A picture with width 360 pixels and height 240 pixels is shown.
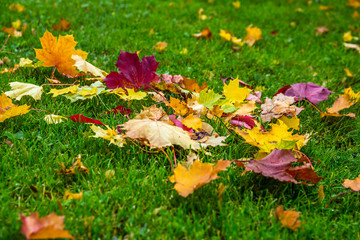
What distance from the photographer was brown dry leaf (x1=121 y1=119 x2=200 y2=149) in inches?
49.0

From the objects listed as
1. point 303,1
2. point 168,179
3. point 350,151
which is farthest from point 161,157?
point 303,1

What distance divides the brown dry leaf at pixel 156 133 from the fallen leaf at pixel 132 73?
0.51m

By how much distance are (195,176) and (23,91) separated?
1.15 metres

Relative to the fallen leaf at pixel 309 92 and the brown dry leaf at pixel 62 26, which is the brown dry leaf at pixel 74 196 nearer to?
the fallen leaf at pixel 309 92

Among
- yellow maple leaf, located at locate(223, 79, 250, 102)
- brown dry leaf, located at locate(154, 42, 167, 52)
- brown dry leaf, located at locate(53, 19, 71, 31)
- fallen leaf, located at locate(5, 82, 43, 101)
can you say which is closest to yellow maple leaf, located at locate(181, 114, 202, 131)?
yellow maple leaf, located at locate(223, 79, 250, 102)

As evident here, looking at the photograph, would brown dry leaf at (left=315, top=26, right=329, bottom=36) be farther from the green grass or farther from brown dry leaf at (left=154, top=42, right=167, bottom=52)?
brown dry leaf at (left=154, top=42, right=167, bottom=52)

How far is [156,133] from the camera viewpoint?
1.26m

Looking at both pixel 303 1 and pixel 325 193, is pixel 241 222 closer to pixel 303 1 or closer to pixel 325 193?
pixel 325 193

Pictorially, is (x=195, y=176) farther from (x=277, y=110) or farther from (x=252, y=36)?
(x=252, y=36)

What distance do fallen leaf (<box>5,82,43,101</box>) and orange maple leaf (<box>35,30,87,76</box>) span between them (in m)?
0.24

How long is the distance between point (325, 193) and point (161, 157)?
2.42 feet

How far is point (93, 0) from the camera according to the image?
423 cm

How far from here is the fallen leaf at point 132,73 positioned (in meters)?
1.71

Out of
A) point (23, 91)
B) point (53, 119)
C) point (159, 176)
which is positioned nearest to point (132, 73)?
point (53, 119)
